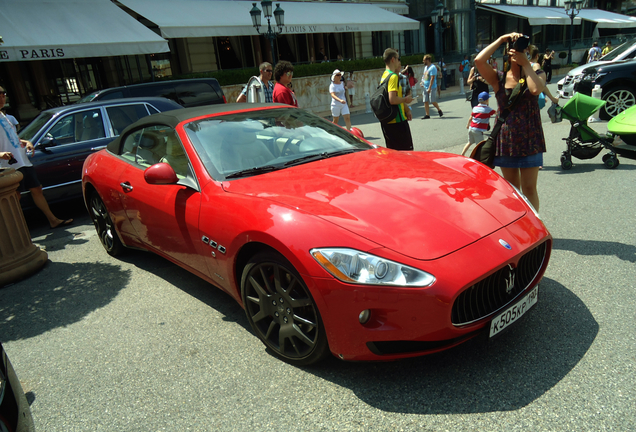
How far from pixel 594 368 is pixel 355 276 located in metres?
1.39

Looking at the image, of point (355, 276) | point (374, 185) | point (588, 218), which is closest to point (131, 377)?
point (355, 276)

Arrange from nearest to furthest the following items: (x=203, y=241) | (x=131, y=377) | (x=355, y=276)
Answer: (x=355, y=276) < (x=131, y=377) < (x=203, y=241)

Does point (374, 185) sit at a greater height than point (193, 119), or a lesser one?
lesser

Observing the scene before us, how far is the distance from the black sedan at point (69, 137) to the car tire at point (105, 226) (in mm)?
1836

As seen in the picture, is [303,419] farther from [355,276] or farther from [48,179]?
[48,179]

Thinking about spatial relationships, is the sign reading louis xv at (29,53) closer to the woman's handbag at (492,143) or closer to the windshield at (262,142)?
the windshield at (262,142)

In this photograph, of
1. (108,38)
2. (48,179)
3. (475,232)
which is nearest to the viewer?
(475,232)

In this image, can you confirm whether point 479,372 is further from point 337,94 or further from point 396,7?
point 396,7

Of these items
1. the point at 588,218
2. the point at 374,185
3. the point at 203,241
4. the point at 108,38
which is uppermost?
the point at 108,38

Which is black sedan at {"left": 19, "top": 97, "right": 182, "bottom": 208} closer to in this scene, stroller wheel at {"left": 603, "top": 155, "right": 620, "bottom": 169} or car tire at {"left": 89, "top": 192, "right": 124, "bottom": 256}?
car tire at {"left": 89, "top": 192, "right": 124, "bottom": 256}

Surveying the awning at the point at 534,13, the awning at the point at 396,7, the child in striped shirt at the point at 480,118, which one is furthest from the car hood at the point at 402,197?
the awning at the point at 534,13

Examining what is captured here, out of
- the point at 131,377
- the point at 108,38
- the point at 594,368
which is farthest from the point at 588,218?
the point at 108,38

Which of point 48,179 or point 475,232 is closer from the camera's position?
point 475,232

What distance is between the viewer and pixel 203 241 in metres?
3.08
